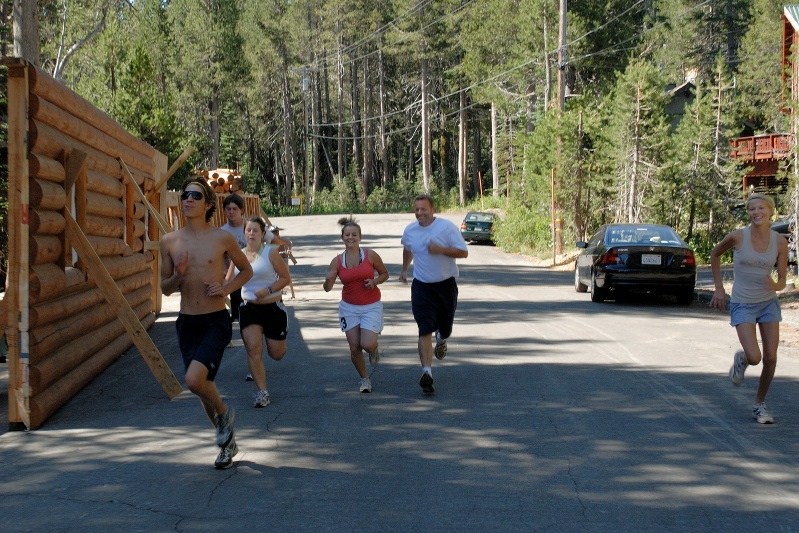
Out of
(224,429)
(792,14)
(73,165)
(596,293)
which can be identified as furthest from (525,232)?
(224,429)

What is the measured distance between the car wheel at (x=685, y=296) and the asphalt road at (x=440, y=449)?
17.8ft

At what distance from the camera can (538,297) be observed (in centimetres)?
1864

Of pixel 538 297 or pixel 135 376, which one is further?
pixel 538 297

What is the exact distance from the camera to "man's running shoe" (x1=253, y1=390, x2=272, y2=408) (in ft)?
26.9

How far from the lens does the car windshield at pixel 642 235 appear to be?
17.4 m

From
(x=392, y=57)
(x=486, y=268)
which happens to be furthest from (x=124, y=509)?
(x=392, y=57)

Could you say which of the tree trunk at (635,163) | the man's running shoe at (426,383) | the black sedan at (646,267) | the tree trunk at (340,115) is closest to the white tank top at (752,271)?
the man's running shoe at (426,383)

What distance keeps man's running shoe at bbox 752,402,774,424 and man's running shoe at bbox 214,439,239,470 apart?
4.11m

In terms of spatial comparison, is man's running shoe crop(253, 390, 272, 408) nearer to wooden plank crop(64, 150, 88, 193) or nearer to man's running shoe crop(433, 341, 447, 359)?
man's running shoe crop(433, 341, 447, 359)

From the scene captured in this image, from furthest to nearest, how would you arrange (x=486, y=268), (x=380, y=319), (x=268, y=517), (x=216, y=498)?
(x=486, y=268) < (x=380, y=319) < (x=216, y=498) < (x=268, y=517)

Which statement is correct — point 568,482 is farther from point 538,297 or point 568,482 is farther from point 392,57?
point 392,57

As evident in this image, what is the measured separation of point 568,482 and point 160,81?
203ft

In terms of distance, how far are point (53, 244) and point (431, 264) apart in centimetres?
347

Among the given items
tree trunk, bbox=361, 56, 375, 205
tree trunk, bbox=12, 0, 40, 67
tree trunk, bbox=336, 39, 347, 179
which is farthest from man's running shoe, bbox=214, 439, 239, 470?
tree trunk, bbox=361, 56, 375, 205
